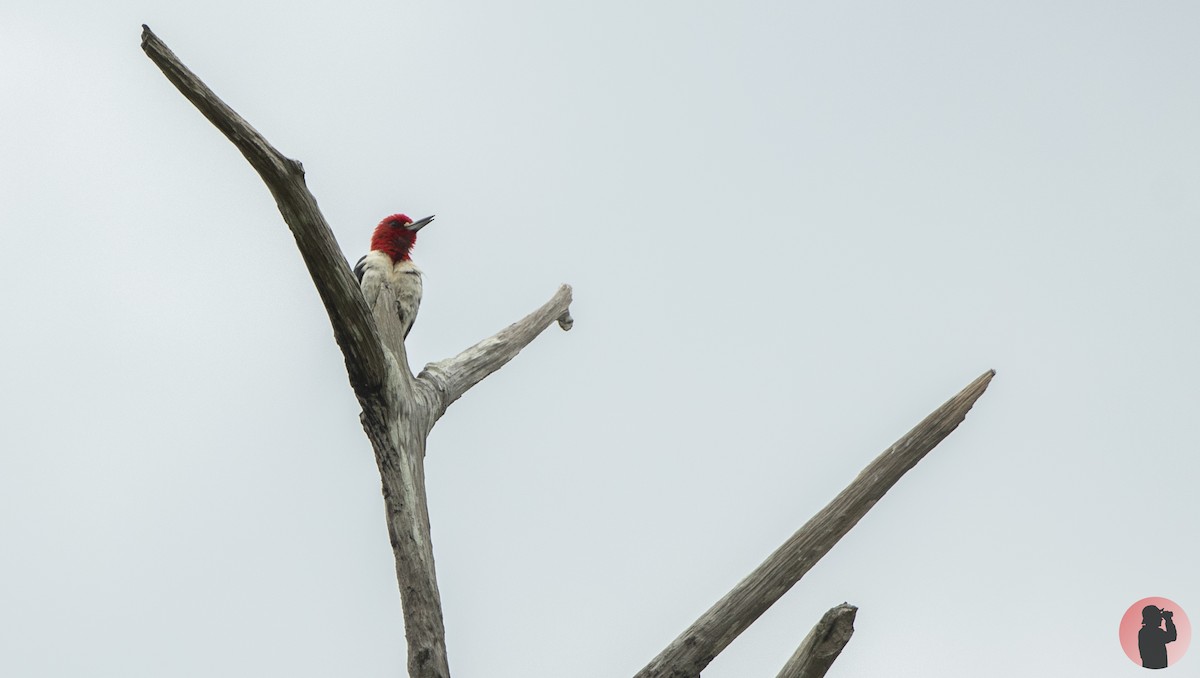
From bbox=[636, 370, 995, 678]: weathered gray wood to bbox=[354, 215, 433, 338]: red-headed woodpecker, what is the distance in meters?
2.97

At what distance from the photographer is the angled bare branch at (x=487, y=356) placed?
4.60 metres

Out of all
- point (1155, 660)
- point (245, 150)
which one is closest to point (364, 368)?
point (245, 150)

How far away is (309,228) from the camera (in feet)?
10.9

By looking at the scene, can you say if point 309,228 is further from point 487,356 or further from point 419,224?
point 419,224

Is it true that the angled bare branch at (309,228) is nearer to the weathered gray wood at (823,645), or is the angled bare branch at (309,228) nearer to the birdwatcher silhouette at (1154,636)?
the weathered gray wood at (823,645)

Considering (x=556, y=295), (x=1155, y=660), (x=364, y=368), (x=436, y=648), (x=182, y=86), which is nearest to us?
(x=182, y=86)

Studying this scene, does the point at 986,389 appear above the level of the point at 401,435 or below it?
below

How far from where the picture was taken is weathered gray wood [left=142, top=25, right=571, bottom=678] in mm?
3160

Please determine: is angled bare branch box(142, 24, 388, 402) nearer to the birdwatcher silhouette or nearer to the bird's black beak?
the bird's black beak

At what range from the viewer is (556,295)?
237 inches

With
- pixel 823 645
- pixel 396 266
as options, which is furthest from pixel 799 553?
pixel 396 266

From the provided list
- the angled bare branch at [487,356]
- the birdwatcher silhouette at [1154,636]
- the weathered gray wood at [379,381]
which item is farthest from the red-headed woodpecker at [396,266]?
the birdwatcher silhouette at [1154,636]

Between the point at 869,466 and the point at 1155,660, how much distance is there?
1866 millimetres

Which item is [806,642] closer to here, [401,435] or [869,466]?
[869,466]
